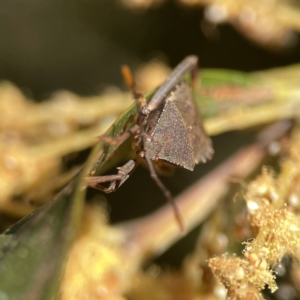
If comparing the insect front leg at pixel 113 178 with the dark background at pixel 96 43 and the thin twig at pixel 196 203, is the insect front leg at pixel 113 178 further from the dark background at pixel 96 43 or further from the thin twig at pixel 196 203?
the dark background at pixel 96 43

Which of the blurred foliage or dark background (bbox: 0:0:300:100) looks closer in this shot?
the blurred foliage

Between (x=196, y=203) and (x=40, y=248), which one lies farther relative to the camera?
(x=196, y=203)

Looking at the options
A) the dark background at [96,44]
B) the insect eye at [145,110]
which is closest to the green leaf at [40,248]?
the insect eye at [145,110]

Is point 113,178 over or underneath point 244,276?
over

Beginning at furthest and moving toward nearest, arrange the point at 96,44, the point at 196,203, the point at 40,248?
the point at 96,44, the point at 196,203, the point at 40,248

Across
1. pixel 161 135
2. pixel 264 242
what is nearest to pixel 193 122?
pixel 161 135

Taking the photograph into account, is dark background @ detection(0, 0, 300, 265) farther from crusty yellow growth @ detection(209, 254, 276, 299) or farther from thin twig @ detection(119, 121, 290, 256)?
crusty yellow growth @ detection(209, 254, 276, 299)

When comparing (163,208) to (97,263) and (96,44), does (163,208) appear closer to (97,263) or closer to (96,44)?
(97,263)

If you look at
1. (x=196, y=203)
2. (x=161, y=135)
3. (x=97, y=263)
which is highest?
(x=161, y=135)

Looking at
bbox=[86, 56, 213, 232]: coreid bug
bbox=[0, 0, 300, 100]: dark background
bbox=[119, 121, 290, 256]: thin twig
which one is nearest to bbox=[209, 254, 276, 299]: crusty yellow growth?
bbox=[86, 56, 213, 232]: coreid bug

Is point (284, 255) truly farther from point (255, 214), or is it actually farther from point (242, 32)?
point (242, 32)

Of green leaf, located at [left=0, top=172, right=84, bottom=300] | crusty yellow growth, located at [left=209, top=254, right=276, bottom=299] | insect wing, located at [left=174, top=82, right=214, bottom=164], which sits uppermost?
green leaf, located at [left=0, top=172, right=84, bottom=300]

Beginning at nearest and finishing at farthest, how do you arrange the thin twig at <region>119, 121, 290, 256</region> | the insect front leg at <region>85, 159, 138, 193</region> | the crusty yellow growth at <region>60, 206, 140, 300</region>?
1. the insect front leg at <region>85, 159, 138, 193</region>
2. the crusty yellow growth at <region>60, 206, 140, 300</region>
3. the thin twig at <region>119, 121, 290, 256</region>
